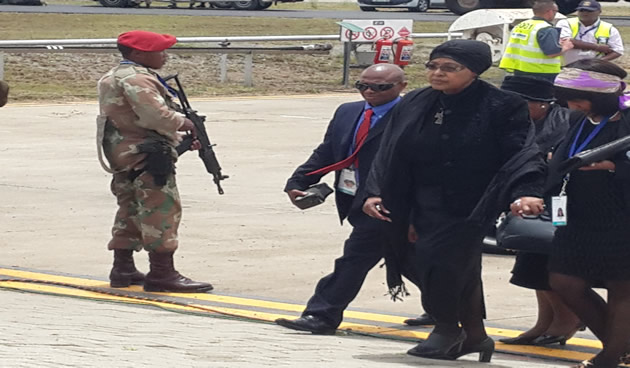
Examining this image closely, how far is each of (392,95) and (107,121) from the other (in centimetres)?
196

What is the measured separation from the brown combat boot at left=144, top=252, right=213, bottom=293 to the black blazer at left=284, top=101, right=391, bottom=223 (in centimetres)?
113

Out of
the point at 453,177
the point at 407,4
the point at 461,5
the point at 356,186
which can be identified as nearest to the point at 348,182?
the point at 356,186

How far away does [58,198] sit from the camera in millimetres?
12078

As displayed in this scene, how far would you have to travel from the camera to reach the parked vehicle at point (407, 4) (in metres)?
40.4

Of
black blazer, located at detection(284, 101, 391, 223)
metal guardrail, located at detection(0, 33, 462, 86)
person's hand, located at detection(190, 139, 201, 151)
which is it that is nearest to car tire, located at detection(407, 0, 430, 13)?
metal guardrail, located at detection(0, 33, 462, 86)

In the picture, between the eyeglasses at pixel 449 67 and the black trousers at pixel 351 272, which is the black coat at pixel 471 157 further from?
the black trousers at pixel 351 272

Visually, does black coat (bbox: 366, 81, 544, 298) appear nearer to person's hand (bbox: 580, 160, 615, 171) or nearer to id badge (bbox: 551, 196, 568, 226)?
id badge (bbox: 551, 196, 568, 226)

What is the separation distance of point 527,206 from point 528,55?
6352 mm

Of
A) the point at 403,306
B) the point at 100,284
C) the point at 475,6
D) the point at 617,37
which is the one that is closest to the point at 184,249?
the point at 100,284

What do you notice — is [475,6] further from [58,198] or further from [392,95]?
[392,95]

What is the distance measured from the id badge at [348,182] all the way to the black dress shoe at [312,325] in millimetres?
729

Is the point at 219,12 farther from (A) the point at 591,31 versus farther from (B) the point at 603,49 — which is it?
(B) the point at 603,49

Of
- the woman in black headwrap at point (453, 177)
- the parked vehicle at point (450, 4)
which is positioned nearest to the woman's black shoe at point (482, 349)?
the woman in black headwrap at point (453, 177)

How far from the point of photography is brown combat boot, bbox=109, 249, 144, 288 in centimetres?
870
